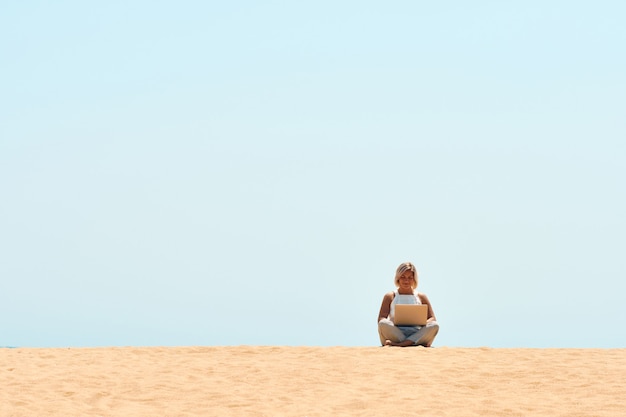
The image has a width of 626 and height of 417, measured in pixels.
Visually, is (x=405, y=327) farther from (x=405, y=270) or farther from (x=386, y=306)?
(x=405, y=270)

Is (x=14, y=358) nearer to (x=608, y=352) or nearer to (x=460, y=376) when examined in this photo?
(x=460, y=376)

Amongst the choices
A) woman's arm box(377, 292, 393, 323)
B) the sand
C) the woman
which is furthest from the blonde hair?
the sand

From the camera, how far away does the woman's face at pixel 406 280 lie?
53.3 feet

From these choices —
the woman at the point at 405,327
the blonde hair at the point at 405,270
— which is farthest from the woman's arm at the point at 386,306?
the blonde hair at the point at 405,270

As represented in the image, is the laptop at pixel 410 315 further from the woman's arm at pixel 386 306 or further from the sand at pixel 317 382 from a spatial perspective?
the sand at pixel 317 382

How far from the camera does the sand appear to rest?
37.9ft

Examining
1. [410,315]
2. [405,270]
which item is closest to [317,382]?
[410,315]

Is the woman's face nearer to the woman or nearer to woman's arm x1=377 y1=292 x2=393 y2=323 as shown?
the woman

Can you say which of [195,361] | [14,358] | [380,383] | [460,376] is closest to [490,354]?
[460,376]

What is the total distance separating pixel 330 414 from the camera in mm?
11172

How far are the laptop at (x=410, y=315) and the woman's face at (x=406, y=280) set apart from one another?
474mm

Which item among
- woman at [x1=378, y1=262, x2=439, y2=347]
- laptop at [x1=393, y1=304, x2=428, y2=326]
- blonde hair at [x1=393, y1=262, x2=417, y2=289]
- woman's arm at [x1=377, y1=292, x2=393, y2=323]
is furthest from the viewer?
woman's arm at [x1=377, y1=292, x2=393, y2=323]

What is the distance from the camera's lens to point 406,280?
16297mm

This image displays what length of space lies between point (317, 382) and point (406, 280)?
3.68 meters
